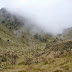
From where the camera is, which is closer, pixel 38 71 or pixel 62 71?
pixel 62 71

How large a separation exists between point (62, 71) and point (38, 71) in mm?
9471

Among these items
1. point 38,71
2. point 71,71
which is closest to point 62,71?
point 71,71

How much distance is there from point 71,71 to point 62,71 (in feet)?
10.3

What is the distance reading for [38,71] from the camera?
4716 cm

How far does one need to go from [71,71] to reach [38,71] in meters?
12.6

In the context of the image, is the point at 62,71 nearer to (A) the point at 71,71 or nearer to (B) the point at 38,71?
(A) the point at 71,71

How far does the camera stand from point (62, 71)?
134 ft

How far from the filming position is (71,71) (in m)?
38.5

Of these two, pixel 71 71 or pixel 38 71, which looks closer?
pixel 71 71
